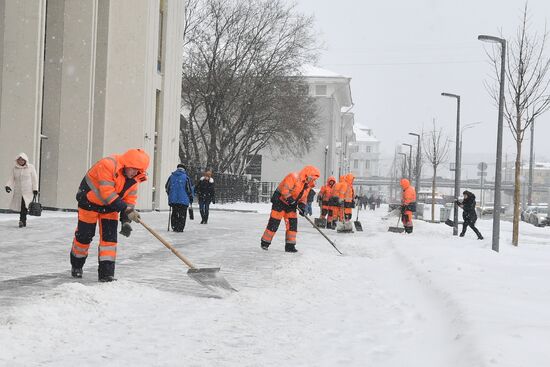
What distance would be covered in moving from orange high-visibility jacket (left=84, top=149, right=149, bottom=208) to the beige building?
13.6 m

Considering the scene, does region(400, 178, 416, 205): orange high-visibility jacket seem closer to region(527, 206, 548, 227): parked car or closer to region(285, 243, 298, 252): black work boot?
region(285, 243, 298, 252): black work boot

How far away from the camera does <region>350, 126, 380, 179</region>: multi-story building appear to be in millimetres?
142250

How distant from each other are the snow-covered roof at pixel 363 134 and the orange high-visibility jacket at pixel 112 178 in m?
138

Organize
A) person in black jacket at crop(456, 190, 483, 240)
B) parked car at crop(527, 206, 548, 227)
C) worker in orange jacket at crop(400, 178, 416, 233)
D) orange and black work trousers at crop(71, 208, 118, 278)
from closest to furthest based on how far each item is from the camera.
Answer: orange and black work trousers at crop(71, 208, 118, 278)
person in black jacket at crop(456, 190, 483, 240)
worker in orange jacket at crop(400, 178, 416, 233)
parked car at crop(527, 206, 548, 227)

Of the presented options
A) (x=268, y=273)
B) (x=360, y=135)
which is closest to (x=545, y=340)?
(x=268, y=273)

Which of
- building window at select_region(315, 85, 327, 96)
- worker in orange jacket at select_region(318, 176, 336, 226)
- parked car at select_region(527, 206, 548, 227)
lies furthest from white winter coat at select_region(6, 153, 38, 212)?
building window at select_region(315, 85, 327, 96)

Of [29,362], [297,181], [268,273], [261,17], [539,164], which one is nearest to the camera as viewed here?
[29,362]

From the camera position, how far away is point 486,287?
803cm

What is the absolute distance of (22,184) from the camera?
48.2ft

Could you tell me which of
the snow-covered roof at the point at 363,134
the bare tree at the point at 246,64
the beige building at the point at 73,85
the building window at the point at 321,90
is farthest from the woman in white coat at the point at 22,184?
the snow-covered roof at the point at 363,134

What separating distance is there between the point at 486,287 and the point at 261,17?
3190 centimetres

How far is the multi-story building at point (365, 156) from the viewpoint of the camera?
142m

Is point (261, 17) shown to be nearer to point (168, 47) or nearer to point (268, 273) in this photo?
point (168, 47)

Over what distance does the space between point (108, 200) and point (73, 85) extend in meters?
16.1
